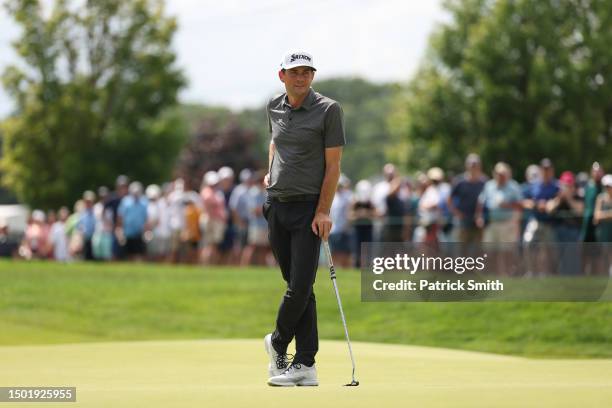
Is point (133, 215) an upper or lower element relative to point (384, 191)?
lower

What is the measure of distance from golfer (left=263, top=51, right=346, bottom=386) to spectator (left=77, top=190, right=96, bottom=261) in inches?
837

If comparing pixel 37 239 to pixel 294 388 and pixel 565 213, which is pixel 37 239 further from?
pixel 294 388

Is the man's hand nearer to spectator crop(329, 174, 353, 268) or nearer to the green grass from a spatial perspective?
the green grass

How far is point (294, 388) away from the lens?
28.6 ft

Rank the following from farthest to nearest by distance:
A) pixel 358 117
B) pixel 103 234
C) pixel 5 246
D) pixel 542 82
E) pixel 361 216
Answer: pixel 358 117
pixel 542 82
pixel 5 246
pixel 103 234
pixel 361 216

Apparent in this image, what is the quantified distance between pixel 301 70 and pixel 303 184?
0.78 meters

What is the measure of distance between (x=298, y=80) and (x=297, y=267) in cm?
128

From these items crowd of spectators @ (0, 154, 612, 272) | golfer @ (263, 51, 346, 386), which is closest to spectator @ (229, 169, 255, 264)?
crowd of spectators @ (0, 154, 612, 272)

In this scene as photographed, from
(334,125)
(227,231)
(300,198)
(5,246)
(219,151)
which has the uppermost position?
(219,151)

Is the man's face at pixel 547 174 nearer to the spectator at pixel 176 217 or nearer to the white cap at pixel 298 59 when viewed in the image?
the spectator at pixel 176 217

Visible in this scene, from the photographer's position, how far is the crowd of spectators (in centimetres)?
2005

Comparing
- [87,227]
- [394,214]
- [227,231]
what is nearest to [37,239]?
[87,227]

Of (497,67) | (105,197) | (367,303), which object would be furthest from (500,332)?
(497,67)

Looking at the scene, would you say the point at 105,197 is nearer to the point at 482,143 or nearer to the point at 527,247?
the point at 527,247
